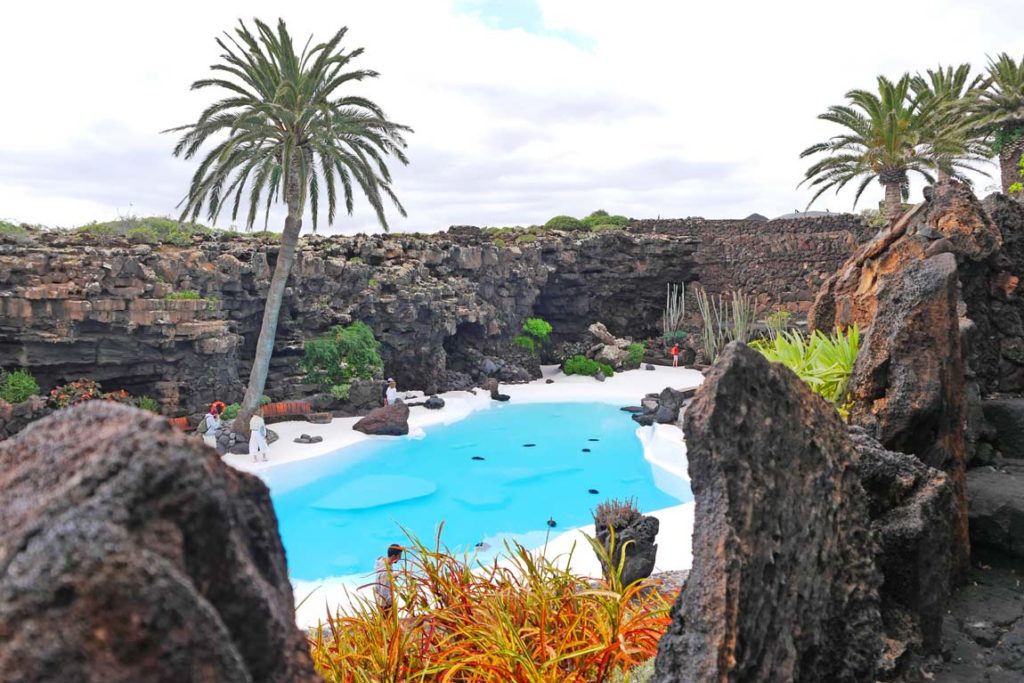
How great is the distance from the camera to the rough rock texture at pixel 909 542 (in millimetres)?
2850

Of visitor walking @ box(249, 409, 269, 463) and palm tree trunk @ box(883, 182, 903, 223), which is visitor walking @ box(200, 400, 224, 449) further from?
palm tree trunk @ box(883, 182, 903, 223)

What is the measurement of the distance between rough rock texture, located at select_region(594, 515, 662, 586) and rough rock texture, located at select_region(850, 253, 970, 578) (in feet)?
10.9

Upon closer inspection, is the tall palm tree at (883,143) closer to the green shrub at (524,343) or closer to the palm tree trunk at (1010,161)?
the palm tree trunk at (1010,161)

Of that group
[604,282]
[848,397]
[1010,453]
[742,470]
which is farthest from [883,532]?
[604,282]

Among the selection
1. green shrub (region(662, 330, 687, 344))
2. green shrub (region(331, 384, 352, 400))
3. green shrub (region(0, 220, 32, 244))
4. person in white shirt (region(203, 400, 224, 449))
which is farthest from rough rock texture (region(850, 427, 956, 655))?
green shrub (region(662, 330, 687, 344))

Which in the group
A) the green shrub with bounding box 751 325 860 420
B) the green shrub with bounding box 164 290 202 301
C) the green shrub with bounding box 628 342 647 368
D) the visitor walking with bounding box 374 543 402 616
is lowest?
the green shrub with bounding box 628 342 647 368

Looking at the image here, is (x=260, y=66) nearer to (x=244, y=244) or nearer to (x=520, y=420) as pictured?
(x=244, y=244)

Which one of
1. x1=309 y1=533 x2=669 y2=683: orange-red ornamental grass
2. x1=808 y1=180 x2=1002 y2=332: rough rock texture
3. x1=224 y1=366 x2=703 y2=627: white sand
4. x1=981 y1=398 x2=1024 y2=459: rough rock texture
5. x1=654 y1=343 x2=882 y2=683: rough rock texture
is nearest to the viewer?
x1=654 y1=343 x2=882 y2=683: rough rock texture

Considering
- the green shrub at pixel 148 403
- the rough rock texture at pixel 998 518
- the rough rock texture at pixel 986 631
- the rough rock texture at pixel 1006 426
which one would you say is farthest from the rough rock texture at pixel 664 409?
the rough rock texture at pixel 986 631

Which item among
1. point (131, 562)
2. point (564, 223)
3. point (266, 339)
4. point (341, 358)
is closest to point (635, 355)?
point (564, 223)

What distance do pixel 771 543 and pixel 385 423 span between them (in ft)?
43.1

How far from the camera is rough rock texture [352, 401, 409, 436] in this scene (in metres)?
14.8

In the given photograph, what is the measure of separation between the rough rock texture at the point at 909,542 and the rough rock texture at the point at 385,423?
12.6 meters

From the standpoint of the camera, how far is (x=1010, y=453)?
4602mm
